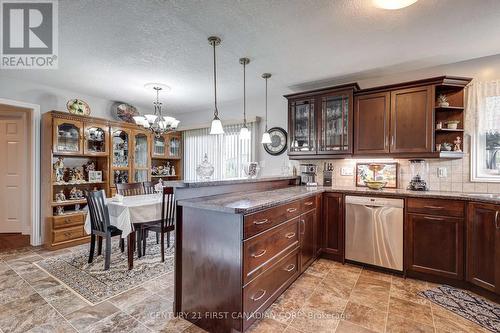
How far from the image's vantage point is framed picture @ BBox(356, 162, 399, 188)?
10.6 ft

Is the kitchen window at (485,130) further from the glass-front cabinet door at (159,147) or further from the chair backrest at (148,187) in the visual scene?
the glass-front cabinet door at (159,147)

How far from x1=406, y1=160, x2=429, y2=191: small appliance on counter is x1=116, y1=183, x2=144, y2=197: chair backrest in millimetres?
3941

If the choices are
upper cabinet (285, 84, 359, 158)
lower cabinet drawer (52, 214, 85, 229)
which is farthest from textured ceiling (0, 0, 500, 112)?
lower cabinet drawer (52, 214, 85, 229)

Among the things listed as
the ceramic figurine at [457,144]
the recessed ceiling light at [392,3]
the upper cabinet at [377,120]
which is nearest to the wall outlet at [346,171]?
the upper cabinet at [377,120]

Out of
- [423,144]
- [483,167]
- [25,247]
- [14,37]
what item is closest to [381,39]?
[423,144]

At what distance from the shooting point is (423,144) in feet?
9.27

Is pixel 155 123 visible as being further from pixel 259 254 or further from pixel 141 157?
pixel 259 254

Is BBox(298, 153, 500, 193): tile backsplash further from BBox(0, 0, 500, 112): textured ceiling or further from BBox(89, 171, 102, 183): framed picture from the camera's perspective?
BBox(89, 171, 102, 183): framed picture

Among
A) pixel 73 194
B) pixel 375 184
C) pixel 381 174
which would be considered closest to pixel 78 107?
pixel 73 194

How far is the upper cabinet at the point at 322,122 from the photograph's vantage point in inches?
128

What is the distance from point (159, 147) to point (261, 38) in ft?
11.8

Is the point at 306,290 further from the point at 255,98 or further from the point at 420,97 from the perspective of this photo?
the point at 255,98

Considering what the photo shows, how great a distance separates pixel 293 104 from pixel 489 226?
261 centimetres

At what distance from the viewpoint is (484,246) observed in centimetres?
224
